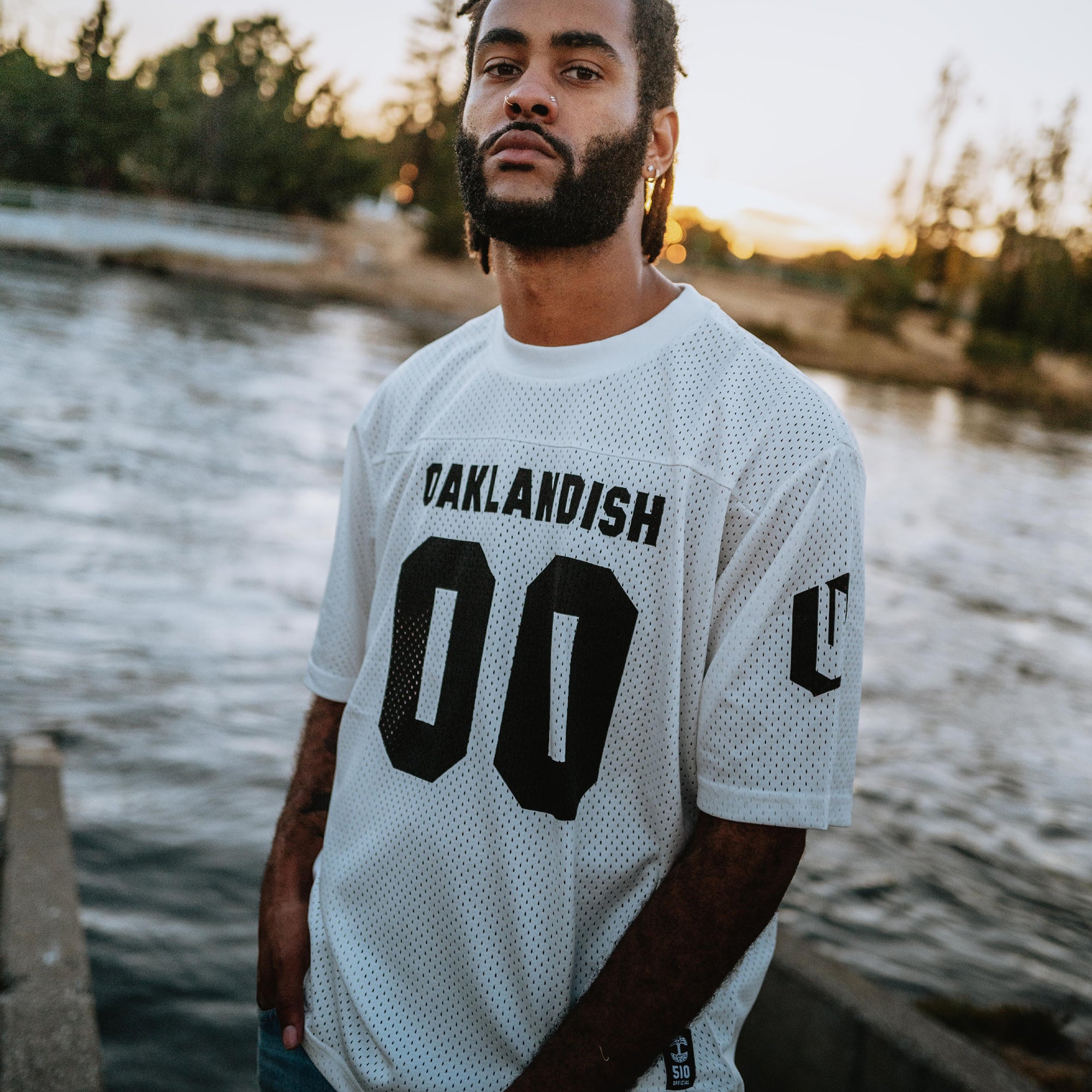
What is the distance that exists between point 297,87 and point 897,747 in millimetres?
55923

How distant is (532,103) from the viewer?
1.83m

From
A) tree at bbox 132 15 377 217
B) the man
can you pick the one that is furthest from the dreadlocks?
tree at bbox 132 15 377 217

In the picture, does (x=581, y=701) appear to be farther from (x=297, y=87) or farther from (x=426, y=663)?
(x=297, y=87)

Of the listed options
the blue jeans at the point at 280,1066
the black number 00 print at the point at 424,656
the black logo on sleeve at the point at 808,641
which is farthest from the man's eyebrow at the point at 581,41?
the blue jeans at the point at 280,1066

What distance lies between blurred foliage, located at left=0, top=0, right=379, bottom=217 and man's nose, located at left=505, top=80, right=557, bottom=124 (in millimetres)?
14778

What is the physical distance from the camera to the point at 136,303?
28.0m

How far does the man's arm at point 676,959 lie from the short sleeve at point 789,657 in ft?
0.18

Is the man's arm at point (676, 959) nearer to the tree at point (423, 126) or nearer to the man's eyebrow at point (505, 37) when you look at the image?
the man's eyebrow at point (505, 37)

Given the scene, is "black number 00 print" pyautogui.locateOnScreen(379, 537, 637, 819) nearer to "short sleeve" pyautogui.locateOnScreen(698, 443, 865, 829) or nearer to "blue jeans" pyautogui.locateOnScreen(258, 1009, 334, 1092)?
"short sleeve" pyautogui.locateOnScreen(698, 443, 865, 829)

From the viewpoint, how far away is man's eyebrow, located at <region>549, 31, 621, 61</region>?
1837 millimetres

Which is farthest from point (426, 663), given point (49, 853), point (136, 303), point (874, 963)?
point (136, 303)

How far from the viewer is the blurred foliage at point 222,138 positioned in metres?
20.8

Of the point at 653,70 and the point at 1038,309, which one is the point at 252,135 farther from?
the point at 653,70

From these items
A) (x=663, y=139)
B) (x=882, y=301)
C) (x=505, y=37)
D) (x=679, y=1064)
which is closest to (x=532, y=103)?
(x=505, y=37)
